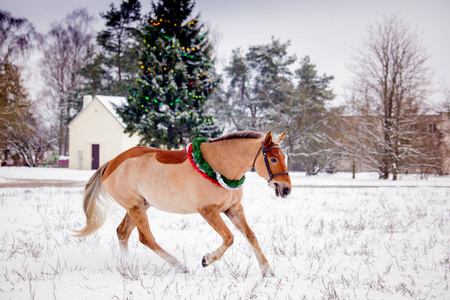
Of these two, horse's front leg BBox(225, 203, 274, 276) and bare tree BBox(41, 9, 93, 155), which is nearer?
horse's front leg BBox(225, 203, 274, 276)

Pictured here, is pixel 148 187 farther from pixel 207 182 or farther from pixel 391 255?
pixel 391 255

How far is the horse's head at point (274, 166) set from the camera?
3.48 metres

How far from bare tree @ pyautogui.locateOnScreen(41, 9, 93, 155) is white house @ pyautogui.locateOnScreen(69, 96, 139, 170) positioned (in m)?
6.47

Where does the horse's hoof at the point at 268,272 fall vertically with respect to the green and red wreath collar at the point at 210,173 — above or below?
below

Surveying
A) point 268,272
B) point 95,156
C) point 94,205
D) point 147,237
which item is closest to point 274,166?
point 268,272

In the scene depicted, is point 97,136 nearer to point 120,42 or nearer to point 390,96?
point 120,42

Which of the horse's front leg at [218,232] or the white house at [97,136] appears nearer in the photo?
the horse's front leg at [218,232]

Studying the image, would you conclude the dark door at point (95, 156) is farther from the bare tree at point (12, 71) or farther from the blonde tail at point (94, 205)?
the blonde tail at point (94, 205)

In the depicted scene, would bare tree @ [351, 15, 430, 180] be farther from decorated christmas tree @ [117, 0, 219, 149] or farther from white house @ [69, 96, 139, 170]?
white house @ [69, 96, 139, 170]

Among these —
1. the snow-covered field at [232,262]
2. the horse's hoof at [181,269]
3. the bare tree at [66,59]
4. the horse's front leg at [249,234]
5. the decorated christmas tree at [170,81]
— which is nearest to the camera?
the snow-covered field at [232,262]

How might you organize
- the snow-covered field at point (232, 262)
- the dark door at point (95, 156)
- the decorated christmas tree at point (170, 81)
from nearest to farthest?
the snow-covered field at point (232, 262)
the decorated christmas tree at point (170, 81)
the dark door at point (95, 156)

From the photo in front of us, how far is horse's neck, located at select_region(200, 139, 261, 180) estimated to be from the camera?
12.2 feet

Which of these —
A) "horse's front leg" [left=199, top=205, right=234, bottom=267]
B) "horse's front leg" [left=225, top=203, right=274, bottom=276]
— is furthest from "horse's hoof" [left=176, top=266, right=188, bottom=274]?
"horse's front leg" [left=225, top=203, right=274, bottom=276]

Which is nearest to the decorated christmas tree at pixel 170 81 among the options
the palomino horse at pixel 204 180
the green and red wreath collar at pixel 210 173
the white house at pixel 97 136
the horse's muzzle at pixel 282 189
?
the white house at pixel 97 136
